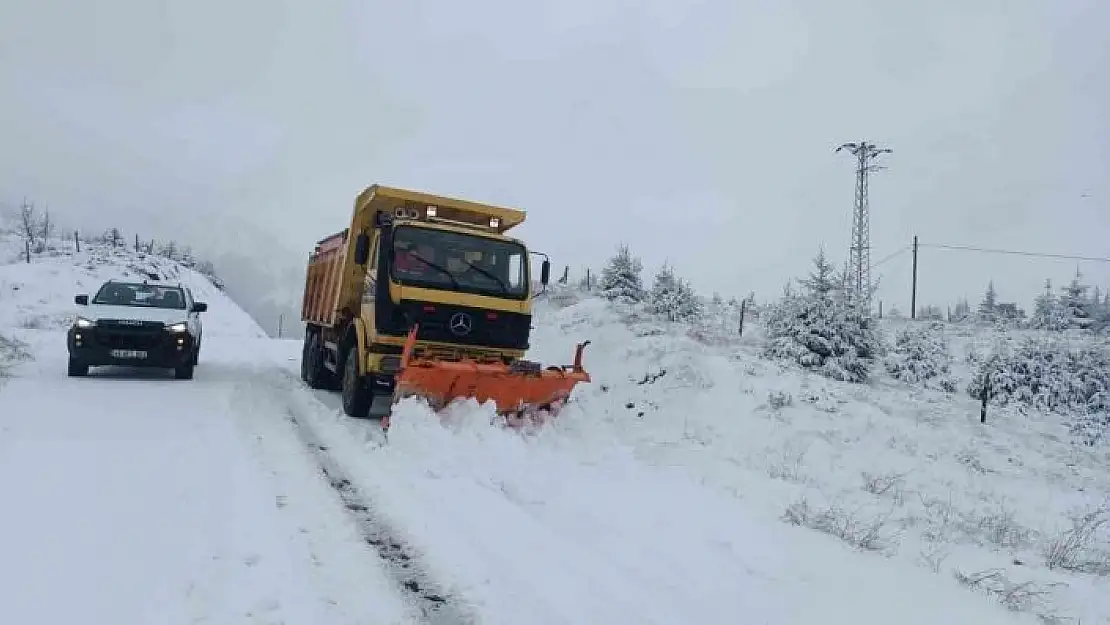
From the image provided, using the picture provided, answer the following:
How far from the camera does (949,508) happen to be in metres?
7.28

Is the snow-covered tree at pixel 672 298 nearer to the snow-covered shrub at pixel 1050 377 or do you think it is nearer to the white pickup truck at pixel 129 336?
the snow-covered shrub at pixel 1050 377

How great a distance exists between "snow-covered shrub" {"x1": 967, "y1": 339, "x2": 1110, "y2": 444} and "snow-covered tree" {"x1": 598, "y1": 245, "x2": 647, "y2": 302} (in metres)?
12.4

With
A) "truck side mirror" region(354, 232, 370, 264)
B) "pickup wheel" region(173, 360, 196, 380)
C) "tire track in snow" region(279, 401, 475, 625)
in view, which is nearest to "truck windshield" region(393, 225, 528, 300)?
"truck side mirror" region(354, 232, 370, 264)

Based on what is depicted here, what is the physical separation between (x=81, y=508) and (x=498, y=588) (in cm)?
297

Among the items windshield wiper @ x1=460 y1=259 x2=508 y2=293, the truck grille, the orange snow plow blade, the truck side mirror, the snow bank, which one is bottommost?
the snow bank

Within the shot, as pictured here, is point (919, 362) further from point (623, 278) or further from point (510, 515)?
point (510, 515)

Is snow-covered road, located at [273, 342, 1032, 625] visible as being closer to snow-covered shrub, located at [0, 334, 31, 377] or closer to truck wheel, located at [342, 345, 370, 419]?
truck wheel, located at [342, 345, 370, 419]

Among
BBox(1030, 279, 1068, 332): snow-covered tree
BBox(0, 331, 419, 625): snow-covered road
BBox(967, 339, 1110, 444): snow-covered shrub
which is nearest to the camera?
BBox(0, 331, 419, 625): snow-covered road

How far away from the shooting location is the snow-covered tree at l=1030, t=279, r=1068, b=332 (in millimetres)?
39812

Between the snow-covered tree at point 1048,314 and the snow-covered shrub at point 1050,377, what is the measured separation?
1603cm

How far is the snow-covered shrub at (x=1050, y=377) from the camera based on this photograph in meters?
21.8

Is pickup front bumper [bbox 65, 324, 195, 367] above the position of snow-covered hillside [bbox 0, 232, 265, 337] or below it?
below

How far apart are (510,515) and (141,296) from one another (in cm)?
1064

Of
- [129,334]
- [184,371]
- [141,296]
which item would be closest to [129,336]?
[129,334]
